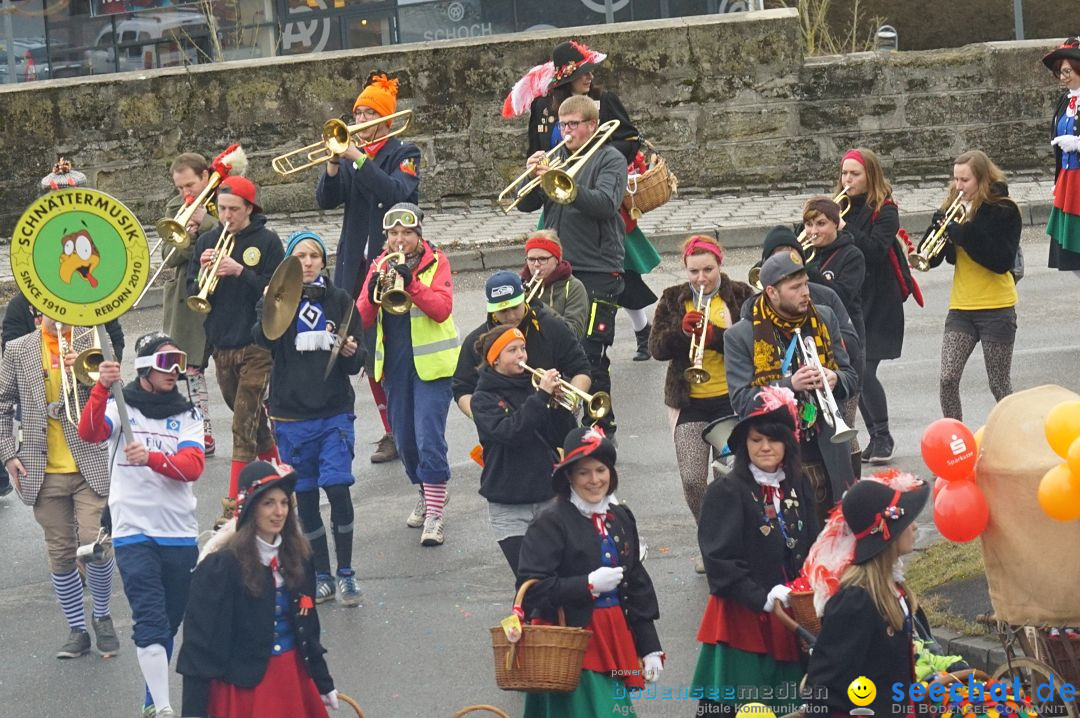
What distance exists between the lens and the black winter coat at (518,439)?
27.4ft

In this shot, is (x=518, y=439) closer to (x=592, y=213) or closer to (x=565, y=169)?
(x=592, y=213)

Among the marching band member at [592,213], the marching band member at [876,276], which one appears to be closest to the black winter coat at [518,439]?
the marching band member at [592,213]

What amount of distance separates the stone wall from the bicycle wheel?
13.0 m

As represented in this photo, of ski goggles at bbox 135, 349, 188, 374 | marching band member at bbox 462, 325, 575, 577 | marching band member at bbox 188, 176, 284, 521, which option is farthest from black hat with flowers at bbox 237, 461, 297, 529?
marching band member at bbox 188, 176, 284, 521

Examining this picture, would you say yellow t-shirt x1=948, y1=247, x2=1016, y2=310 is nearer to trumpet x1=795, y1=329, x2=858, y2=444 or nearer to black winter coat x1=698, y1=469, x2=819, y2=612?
trumpet x1=795, y1=329, x2=858, y2=444

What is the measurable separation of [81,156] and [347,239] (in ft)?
28.3

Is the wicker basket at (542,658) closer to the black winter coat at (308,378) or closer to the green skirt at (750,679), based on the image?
the green skirt at (750,679)

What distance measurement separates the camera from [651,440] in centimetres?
1191

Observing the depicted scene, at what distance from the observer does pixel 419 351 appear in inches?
397

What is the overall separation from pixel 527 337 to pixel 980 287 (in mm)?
3248

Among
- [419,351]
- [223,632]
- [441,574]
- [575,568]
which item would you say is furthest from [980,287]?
[223,632]

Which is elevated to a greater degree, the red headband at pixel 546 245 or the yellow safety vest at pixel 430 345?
the red headband at pixel 546 245

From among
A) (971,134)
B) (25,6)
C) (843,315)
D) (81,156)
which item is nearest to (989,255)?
(843,315)

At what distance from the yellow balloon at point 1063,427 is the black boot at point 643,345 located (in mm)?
7226
